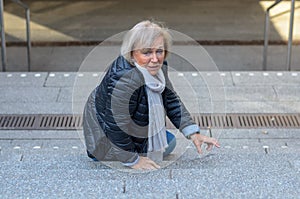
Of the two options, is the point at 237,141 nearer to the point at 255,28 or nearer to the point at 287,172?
the point at 287,172

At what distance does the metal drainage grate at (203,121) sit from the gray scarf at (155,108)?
1.15 metres

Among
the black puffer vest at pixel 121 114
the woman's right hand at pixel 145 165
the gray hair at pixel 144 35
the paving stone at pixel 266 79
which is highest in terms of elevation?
the gray hair at pixel 144 35

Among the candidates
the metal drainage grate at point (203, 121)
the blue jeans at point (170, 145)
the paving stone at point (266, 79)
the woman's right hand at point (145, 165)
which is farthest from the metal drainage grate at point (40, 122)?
the paving stone at point (266, 79)

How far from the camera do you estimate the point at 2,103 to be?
16.4ft

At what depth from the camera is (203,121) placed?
15.4ft

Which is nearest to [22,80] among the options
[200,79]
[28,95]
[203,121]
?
[28,95]

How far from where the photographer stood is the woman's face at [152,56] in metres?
3.12

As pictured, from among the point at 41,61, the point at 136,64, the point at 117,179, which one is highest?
the point at 136,64

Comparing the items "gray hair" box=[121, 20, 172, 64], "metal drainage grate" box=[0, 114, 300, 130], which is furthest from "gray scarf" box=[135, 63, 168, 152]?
"metal drainage grate" box=[0, 114, 300, 130]

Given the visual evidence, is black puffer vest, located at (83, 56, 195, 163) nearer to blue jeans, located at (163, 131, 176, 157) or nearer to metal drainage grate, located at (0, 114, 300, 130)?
blue jeans, located at (163, 131, 176, 157)

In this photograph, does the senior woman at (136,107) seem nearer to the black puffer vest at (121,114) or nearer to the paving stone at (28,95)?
the black puffer vest at (121,114)

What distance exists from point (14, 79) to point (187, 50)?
7.16 ft

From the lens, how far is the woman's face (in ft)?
10.2

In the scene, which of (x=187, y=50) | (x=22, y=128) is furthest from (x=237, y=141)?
(x=187, y=50)
